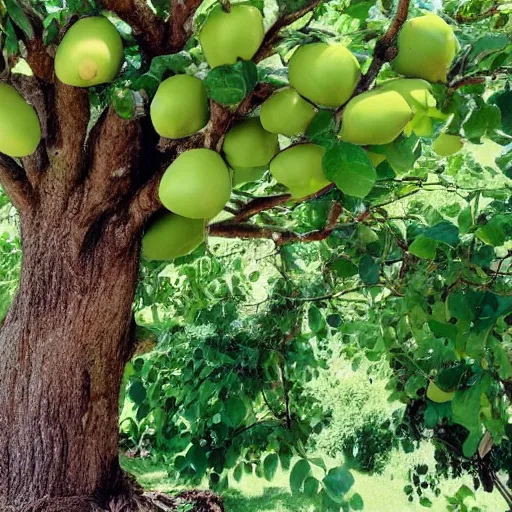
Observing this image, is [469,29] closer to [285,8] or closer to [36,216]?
[285,8]

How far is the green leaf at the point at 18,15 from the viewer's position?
1.94 feet

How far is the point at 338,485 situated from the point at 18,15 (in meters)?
0.69

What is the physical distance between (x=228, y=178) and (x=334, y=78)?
15cm

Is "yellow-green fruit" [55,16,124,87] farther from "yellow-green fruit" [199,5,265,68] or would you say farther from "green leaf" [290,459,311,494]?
"green leaf" [290,459,311,494]

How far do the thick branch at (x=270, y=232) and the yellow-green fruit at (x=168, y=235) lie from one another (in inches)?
9.4

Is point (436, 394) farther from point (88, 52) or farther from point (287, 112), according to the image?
point (88, 52)

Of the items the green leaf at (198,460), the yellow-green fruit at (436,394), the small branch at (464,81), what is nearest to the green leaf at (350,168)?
the small branch at (464,81)

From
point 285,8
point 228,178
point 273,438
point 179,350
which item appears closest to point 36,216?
point 228,178

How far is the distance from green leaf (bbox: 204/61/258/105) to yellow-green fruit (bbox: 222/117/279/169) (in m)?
0.08

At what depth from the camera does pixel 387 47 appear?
0.56 meters

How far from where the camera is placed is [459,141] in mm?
707

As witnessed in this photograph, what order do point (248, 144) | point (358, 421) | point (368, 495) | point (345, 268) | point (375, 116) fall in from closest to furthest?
point (375, 116) < point (248, 144) < point (345, 268) < point (368, 495) < point (358, 421)

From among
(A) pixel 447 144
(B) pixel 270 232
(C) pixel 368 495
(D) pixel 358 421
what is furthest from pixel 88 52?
(D) pixel 358 421

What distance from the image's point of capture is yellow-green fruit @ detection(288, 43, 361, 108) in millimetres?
553
